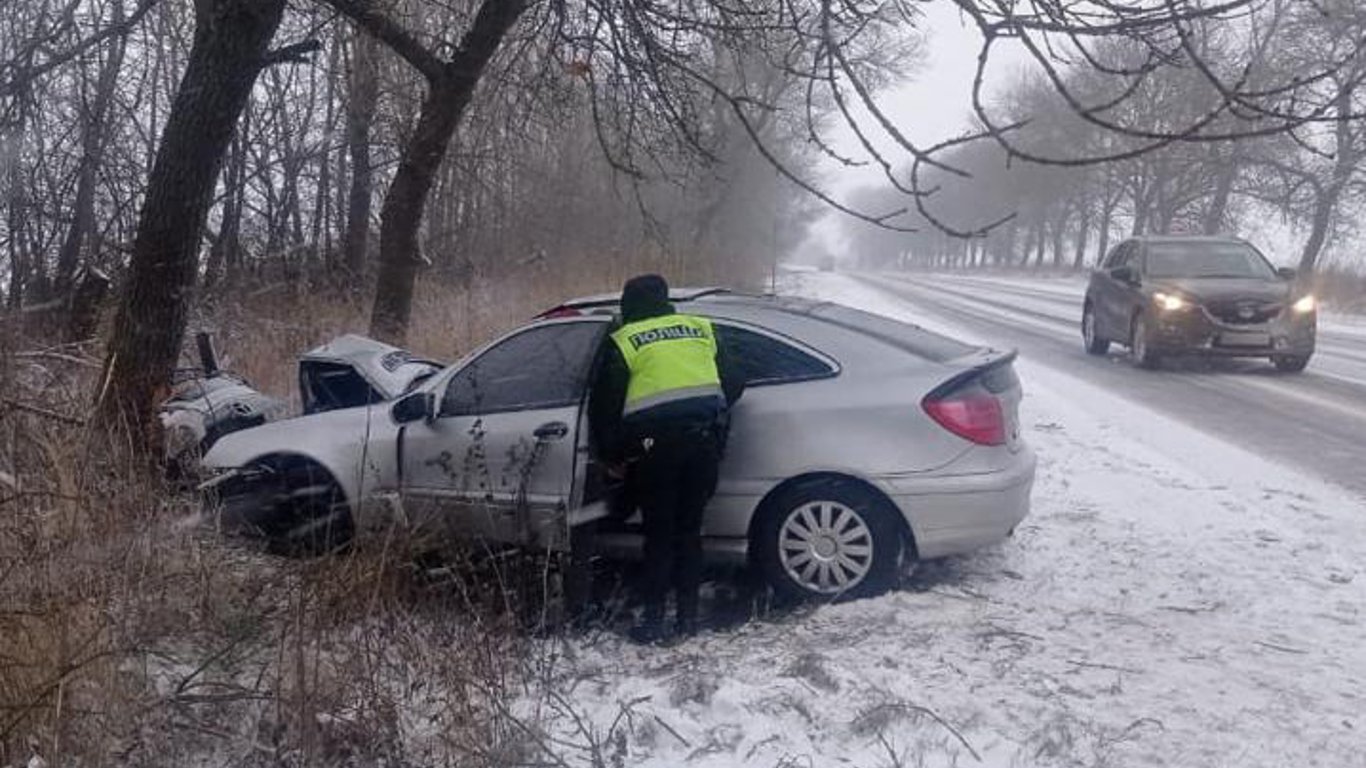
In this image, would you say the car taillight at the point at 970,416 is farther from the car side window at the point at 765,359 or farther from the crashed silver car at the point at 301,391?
the crashed silver car at the point at 301,391

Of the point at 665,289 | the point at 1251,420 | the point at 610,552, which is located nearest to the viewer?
the point at 665,289

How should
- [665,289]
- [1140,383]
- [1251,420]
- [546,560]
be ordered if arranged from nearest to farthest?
[546,560], [665,289], [1251,420], [1140,383]

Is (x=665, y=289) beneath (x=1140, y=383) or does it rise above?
above

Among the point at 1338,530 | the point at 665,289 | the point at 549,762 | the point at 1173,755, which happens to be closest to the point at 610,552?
the point at 665,289

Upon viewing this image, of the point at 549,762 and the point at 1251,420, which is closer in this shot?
the point at 549,762

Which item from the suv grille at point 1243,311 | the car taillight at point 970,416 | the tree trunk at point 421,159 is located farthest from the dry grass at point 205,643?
the suv grille at point 1243,311

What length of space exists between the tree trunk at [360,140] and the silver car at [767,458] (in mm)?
9247

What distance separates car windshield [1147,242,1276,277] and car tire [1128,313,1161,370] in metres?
0.66

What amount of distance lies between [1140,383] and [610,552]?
9.73 metres

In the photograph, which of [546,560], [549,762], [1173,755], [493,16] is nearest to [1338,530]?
[1173,755]

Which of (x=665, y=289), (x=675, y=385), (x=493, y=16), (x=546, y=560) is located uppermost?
(x=493, y=16)

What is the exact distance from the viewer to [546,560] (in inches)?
199

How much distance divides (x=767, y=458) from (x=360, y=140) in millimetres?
12129

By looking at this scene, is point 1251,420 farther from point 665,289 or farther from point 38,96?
point 38,96
